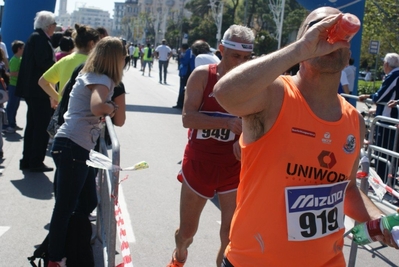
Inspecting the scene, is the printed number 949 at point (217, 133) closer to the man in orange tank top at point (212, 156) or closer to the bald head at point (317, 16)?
the man in orange tank top at point (212, 156)

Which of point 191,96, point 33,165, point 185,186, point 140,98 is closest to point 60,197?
point 185,186

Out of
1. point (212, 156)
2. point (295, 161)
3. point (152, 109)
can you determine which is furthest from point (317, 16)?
point (152, 109)

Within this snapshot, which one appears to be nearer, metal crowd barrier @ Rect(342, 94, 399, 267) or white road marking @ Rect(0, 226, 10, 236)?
white road marking @ Rect(0, 226, 10, 236)

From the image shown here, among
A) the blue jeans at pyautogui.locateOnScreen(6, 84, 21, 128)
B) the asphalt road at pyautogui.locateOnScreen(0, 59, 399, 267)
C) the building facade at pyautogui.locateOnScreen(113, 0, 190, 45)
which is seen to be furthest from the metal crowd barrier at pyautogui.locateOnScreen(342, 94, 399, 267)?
the building facade at pyautogui.locateOnScreen(113, 0, 190, 45)

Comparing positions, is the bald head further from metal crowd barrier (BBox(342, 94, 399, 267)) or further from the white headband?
metal crowd barrier (BBox(342, 94, 399, 267))

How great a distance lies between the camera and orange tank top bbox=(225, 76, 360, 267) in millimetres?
2523

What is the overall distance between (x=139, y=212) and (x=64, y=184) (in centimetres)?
242

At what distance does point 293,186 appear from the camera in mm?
2547

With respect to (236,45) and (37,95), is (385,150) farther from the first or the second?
(37,95)

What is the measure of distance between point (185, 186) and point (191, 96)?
67cm

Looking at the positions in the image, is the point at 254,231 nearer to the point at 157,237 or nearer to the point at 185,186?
the point at 185,186

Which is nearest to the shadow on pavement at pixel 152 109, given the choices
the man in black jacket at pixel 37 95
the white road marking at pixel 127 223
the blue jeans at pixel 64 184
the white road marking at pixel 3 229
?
the man in black jacket at pixel 37 95

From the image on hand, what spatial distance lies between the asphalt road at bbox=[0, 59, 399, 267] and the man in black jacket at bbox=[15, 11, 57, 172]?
248 mm

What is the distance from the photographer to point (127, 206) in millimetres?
A: 7180
